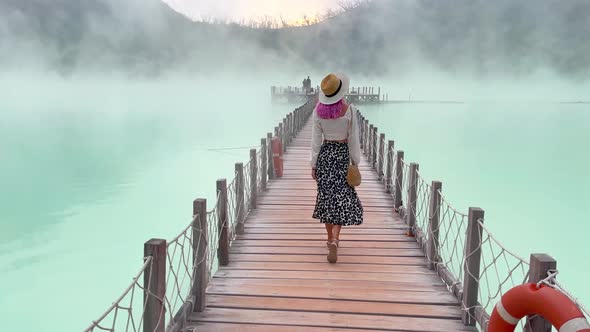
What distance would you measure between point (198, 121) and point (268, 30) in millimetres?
74497

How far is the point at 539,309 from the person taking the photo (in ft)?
6.53

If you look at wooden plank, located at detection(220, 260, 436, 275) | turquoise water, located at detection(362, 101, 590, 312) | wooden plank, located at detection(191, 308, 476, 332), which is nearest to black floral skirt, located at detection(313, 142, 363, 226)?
wooden plank, located at detection(220, 260, 436, 275)

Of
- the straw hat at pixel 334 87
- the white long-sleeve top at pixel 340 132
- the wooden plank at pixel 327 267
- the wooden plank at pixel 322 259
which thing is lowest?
the wooden plank at pixel 327 267

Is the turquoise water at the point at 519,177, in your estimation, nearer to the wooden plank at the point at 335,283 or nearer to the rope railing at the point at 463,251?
the rope railing at the point at 463,251

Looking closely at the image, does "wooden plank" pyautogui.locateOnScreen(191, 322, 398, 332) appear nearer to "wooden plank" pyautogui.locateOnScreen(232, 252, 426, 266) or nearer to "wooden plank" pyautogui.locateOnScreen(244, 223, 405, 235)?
"wooden plank" pyautogui.locateOnScreen(232, 252, 426, 266)

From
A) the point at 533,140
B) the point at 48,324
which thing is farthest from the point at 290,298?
the point at 533,140

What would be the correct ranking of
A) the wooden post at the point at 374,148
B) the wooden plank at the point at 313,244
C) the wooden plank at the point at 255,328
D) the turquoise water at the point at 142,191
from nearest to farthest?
the wooden plank at the point at 255,328
the wooden plank at the point at 313,244
the turquoise water at the point at 142,191
the wooden post at the point at 374,148

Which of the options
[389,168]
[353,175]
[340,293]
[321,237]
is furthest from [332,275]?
[389,168]

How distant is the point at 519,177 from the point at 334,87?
14.9 m

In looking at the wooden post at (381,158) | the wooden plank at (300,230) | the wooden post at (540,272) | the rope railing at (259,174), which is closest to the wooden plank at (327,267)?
the wooden plank at (300,230)

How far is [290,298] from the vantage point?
3338 mm

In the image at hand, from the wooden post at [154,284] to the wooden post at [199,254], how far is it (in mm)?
704

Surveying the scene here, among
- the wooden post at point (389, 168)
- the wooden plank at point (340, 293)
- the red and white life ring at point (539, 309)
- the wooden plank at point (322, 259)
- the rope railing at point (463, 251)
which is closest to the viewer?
the red and white life ring at point (539, 309)

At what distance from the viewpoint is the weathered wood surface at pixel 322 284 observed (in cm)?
302
